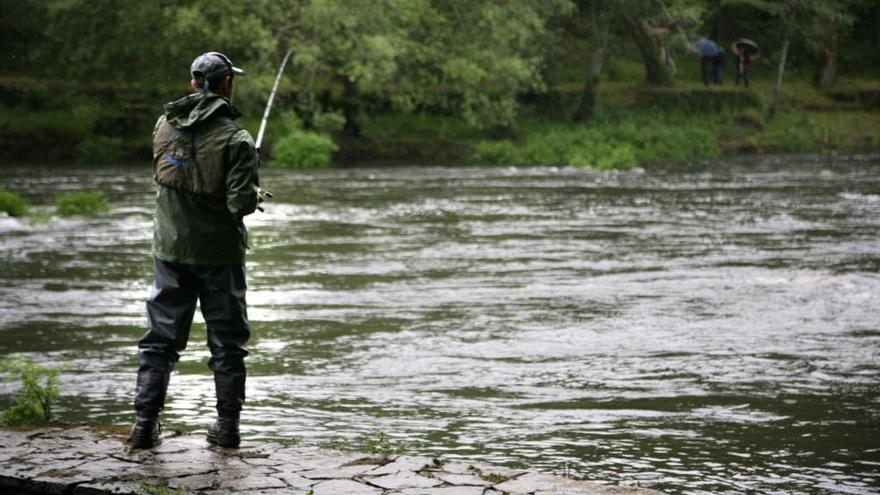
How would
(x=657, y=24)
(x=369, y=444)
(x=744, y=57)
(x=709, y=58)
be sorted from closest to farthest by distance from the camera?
1. (x=369, y=444)
2. (x=657, y=24)
3. (x=709, y=58)
4. (x=744, y=57)

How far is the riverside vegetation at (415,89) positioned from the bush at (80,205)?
14.7 metres

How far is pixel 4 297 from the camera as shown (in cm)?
1342

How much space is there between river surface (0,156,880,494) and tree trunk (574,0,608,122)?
925 inches

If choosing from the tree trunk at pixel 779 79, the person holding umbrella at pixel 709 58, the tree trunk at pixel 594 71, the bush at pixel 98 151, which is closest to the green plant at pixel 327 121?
the bush at pixel 98 151

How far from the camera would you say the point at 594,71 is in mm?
46750

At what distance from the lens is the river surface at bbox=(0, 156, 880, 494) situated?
7691mm

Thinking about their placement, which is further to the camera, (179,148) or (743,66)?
(743,66)

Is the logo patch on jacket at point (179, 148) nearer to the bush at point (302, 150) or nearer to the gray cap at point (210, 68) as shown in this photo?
the gray cap at point (210, 68)

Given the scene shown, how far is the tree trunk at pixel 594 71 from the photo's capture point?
4659 cm

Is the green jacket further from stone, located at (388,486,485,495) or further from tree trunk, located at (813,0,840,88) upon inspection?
tree trunk, located at (813,0,840,88)

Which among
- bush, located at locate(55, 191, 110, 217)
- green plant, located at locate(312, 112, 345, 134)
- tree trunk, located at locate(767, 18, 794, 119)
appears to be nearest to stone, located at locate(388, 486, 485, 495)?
bush, located at locate(55, 191, 110, 217)

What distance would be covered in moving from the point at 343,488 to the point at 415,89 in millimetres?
37737

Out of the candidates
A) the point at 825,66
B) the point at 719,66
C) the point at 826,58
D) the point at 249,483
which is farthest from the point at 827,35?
the point at 249,483

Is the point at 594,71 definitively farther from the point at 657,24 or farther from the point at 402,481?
the point at 402,481
